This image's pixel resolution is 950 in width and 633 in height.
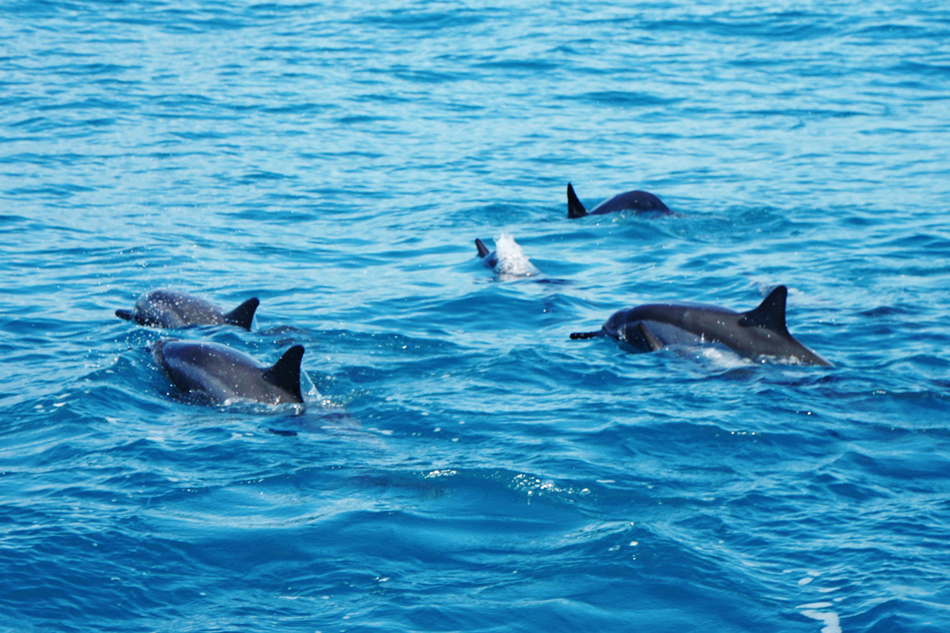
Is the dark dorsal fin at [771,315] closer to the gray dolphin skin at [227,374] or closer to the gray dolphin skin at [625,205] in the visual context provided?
the gray dolphin skin at [227,374]

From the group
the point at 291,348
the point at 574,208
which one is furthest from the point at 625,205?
the point at 291,348

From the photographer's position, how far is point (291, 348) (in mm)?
9953

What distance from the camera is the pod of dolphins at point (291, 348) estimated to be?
10.5 m

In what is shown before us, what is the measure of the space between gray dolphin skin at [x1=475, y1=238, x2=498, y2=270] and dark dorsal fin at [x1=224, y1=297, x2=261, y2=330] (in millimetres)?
4351

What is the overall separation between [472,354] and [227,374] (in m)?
2.82

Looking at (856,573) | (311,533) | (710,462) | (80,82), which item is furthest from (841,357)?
(80,82)

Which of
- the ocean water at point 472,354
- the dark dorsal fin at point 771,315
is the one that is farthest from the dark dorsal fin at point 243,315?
the dark dorsal fin at point 771,315

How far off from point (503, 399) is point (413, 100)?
1895 cm

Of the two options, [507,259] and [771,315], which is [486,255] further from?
[771,315]

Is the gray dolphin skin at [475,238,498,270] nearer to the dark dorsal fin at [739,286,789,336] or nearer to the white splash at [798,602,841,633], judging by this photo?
the dark dorsal fin at [739,286,789,336]

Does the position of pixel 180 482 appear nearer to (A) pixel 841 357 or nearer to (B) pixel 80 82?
(A) pixel 841 357

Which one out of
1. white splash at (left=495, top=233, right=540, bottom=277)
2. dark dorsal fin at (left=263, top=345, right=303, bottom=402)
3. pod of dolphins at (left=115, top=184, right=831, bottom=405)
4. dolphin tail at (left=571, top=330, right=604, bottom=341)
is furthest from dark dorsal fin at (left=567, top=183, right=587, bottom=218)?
dark dorsal fin at (left=263, top=345, right=303, bottom=402)

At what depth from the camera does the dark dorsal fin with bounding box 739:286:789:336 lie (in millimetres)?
11477

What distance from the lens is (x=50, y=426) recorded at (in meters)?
10.0
